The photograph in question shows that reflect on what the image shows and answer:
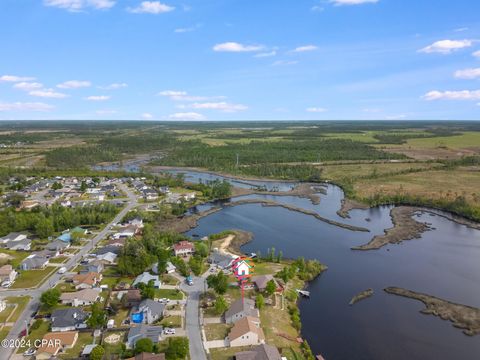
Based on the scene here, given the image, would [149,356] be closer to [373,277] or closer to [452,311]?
[373,277]

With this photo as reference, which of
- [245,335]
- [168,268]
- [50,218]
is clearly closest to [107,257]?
[168,268]

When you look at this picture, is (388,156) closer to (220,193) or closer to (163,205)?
(220,193)

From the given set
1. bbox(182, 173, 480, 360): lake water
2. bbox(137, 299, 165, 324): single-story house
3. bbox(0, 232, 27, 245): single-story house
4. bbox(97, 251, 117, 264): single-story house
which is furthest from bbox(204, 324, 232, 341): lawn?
bbox(0, 232, 27, 245): single-story house

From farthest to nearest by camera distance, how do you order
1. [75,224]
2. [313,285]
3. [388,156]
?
1. [388,156]
2. [75,224]
3. [313,285]

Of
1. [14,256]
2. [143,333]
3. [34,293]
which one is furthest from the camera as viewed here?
[14,256]

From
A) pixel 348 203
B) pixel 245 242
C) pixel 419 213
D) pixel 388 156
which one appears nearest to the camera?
pixel 245 242

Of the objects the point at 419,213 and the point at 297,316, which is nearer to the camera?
the point at 297,316

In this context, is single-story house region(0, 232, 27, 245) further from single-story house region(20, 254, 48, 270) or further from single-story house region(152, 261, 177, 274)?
single-story house region(152, 261, 177, 274)

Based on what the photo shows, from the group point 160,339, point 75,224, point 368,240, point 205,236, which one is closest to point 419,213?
point 368,240
